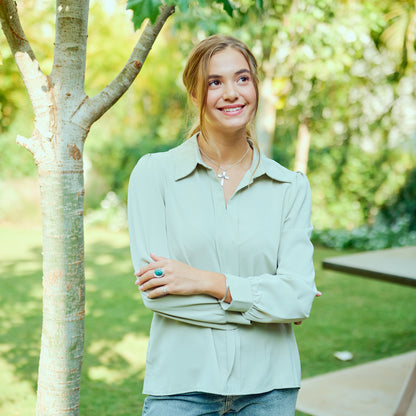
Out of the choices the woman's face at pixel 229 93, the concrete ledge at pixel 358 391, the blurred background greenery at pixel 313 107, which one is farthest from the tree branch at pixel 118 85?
the concrete ledge at pixel 358 391

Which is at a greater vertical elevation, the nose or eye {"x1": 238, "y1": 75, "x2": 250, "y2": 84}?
eye {"x1": 238, "y1": 75, "x2": 250, "y2": 84}

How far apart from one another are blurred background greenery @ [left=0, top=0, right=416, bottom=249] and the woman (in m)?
2.90

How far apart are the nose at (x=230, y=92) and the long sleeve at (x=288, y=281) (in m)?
0.35

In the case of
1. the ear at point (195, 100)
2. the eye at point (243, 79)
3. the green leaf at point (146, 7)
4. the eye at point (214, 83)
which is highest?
the green leaf at point (146, 7)

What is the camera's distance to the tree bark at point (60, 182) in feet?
6.84

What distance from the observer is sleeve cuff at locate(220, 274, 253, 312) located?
1832 mm

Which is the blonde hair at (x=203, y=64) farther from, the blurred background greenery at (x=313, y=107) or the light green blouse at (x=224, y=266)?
the blurred background greenery at (x=313, y=107)

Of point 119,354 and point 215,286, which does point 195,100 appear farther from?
point 119,354

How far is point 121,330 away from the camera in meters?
5.60

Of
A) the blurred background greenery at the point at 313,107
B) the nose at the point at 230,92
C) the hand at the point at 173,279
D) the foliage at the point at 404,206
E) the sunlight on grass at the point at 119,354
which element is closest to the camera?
the hand at the point at 173,279

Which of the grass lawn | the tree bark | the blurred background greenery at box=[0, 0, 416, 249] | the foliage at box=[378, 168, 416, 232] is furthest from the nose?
the foliage at box=[378, 168, 416, 232]

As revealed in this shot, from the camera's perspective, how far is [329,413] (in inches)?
153

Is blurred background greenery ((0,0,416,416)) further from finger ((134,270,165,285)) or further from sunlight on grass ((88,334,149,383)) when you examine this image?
finger ((134,270,165,285))

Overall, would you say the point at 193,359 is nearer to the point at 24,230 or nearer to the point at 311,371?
the point at 311,371
